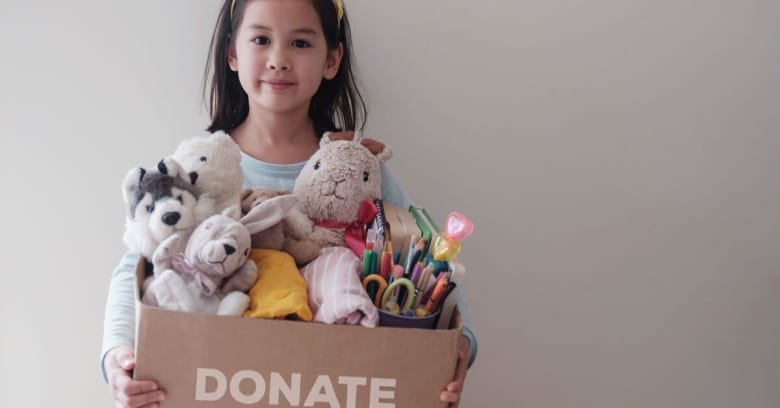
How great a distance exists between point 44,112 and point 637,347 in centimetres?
118

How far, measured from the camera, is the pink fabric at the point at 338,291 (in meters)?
0.68

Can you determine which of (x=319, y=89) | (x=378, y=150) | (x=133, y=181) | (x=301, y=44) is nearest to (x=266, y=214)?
(x=133, y=181)

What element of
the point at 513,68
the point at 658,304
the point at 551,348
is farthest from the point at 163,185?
the point at 658,304

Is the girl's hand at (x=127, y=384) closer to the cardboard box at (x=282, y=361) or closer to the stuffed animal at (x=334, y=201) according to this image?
the cardboard box at (x=282, y=361)

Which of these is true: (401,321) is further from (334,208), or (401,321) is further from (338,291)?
(334,208)

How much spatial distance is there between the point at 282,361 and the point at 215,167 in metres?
0.25

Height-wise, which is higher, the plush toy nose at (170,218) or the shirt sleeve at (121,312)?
the plush toy nose at (170,218)

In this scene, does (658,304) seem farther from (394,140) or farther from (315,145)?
(315,145)

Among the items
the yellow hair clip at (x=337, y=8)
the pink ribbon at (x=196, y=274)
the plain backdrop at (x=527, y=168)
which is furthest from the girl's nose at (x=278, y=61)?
the pink ribbon at (x=196, y=274)

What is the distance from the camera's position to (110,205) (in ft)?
3.95

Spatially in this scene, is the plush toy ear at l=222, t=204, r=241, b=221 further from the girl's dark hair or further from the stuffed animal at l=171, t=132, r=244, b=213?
the girl's dark hair

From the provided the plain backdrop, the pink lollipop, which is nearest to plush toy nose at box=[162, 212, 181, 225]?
the pink lollipop

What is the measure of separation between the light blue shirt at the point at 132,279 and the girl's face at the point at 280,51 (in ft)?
0.31

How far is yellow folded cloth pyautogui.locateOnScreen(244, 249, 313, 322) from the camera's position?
2.23ft
